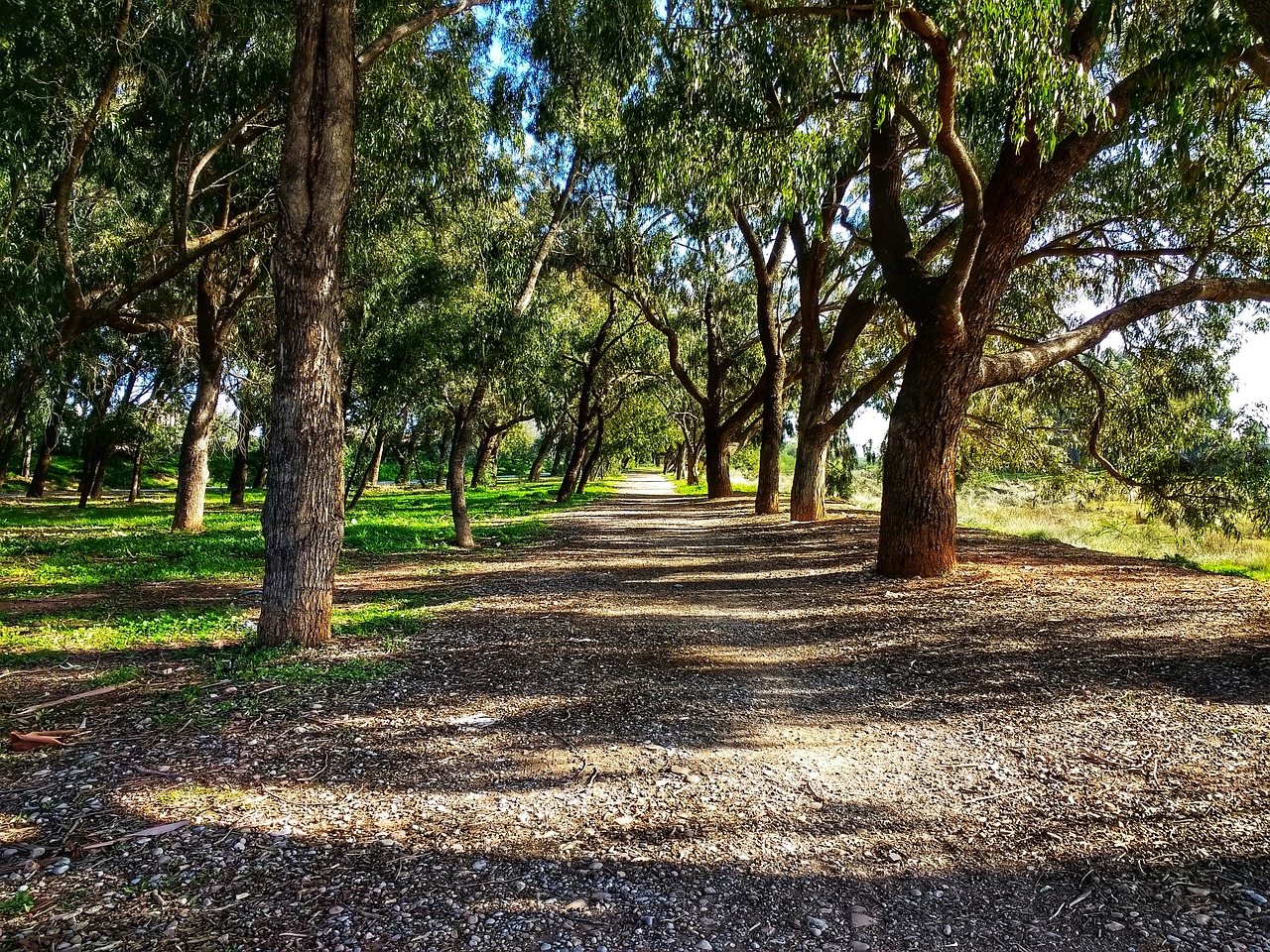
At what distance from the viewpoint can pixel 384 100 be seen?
995cm

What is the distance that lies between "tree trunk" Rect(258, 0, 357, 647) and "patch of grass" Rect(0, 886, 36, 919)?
3.25 m

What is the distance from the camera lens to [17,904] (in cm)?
249

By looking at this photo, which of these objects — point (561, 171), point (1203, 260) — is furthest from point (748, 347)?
point (1203, 260)

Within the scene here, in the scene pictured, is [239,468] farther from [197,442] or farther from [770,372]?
[770,372]

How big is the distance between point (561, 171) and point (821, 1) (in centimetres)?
648

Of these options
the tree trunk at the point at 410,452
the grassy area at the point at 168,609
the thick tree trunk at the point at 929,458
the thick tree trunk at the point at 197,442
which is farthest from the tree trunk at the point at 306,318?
the tree trunk at the point at 410,452

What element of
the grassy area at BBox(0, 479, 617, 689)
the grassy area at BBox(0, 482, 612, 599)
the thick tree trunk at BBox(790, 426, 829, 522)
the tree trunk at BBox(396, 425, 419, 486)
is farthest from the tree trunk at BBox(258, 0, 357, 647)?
the tree trunk at BBox(396, 425, 419, 486)

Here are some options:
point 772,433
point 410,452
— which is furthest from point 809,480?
point 410,452

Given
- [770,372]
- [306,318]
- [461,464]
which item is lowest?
[461,464]

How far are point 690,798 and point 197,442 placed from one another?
14987mm

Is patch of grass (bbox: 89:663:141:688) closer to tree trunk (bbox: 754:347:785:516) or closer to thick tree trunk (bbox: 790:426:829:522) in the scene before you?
thick tree trunk (bbox: 790:426:829:522)

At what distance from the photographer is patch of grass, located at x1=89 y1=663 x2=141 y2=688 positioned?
4953mm

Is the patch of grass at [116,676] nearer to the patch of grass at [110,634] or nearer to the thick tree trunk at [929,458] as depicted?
the patch of grass at [110,634]

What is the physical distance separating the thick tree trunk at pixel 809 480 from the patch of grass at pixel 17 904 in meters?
14.6
